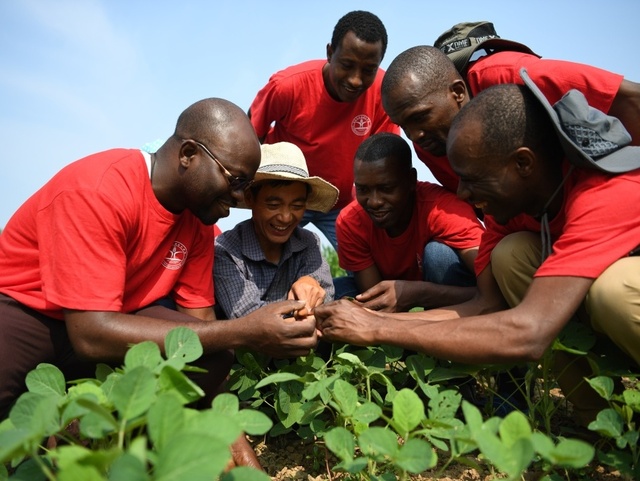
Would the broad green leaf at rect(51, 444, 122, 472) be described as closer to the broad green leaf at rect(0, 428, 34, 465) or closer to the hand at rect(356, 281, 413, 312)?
the broad green leaf at rect(0, 428, 34, 465)

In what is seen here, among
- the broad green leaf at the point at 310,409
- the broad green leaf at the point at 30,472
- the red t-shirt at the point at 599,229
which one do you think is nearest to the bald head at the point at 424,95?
the red t-shirt at the point at 599,229

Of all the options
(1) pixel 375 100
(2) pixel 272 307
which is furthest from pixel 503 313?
(1) pixel 375 100

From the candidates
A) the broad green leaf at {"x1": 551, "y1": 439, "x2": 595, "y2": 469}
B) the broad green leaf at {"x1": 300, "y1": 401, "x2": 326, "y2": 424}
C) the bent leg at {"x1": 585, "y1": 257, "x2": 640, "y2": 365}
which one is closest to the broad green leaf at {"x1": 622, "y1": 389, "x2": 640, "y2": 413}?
the bent leg at {"x1": 585, "y1": 257, "x2": 640, "y2": 365}

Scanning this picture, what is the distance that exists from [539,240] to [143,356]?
67.2 inches

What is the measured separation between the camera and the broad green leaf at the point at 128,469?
3.35 feet

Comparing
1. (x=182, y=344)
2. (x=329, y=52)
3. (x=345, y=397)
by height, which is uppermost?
(x=329, y=52)

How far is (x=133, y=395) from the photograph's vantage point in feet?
4.25

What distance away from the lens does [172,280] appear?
2736mm

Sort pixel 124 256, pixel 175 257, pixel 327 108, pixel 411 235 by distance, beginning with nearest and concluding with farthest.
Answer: pixel 124 256
pixel 175 257
pixel 411 235
pixel 327 108

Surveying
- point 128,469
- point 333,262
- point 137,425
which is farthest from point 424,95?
point 333,262

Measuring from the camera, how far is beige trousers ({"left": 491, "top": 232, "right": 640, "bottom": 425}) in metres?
2.05

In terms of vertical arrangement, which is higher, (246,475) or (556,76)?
(556,76)

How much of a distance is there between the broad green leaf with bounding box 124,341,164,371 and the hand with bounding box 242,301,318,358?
847 millimetres

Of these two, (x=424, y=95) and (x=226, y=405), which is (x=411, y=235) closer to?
(x=424, y=95)
